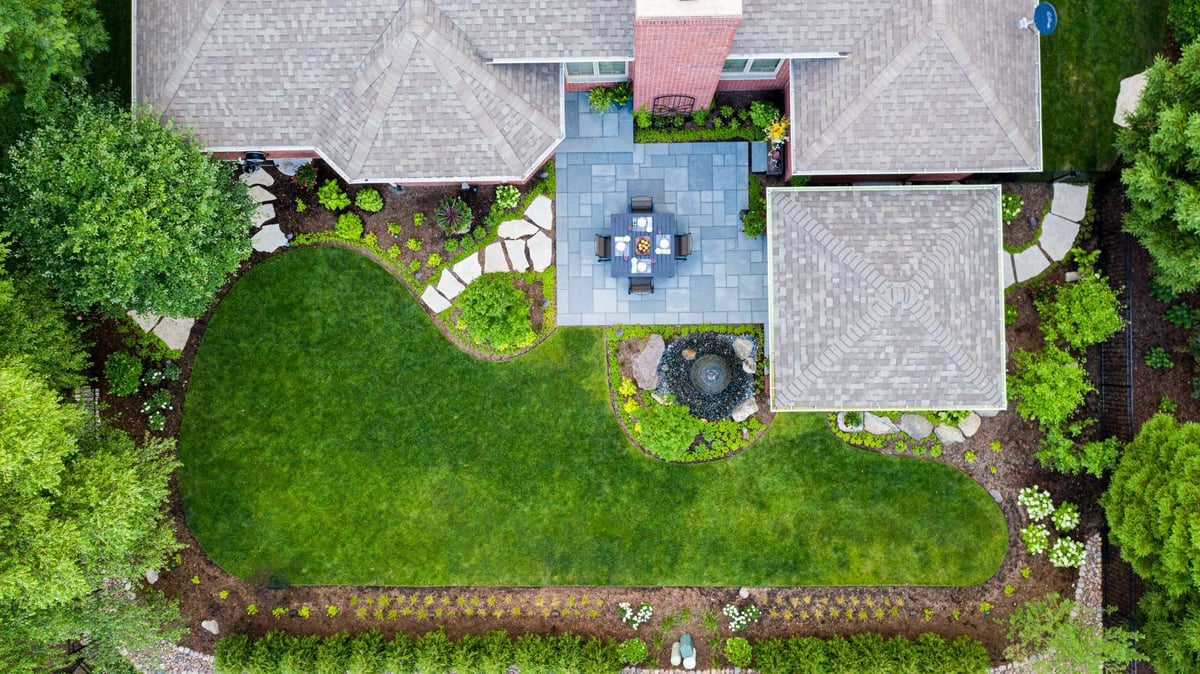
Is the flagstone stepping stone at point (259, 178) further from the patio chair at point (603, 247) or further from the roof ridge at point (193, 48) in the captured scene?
the patio chair at point (603, 247)

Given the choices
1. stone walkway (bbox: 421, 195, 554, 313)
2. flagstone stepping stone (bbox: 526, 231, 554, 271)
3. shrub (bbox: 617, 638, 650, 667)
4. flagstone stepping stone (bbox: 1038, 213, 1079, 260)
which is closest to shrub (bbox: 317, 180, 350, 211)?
stone walkway (bbox: 421, 195, 554, 313)

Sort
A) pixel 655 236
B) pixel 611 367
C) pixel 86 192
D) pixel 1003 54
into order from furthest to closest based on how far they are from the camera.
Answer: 1. pixel 611 367
2. pixel 655 236
3. pixel 1003 54
4. pixel 86 192

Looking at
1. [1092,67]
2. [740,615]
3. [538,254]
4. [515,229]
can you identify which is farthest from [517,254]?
[1092,67]

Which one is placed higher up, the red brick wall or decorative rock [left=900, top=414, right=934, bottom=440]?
the red brick wall

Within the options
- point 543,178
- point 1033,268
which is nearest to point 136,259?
point 543,178

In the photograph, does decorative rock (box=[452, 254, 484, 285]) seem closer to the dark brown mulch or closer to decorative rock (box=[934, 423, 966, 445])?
decorative rock (box=[934, 423, 966, 445])

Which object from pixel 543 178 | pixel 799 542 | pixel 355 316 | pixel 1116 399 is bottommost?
pixel 799 542

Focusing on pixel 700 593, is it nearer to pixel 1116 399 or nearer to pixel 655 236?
pixel 655 236
